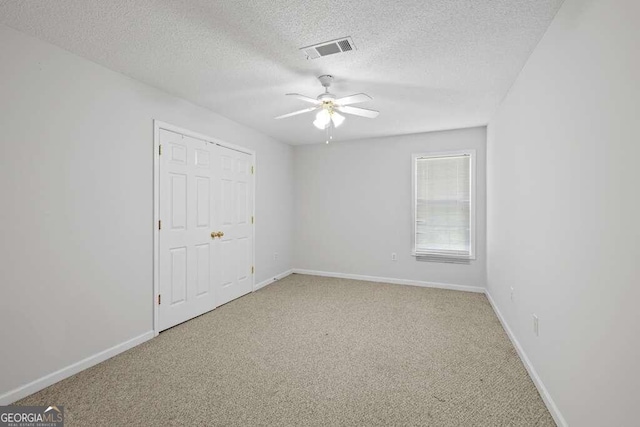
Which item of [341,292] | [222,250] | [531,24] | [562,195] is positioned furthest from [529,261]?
[222,250]

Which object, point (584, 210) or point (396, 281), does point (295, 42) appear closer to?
point (584, 210)

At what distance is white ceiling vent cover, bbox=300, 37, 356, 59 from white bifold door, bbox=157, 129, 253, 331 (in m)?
1.88

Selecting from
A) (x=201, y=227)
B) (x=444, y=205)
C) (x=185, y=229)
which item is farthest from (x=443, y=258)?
(x=185, y=229)

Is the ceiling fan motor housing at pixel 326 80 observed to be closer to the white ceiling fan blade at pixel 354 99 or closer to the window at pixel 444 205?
the white ceiling fan blade at pixel 354 99

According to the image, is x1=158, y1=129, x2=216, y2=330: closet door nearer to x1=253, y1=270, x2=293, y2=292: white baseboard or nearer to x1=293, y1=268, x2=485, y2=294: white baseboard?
x1=253, y1=270, x2=293, y2=292: white baseboard

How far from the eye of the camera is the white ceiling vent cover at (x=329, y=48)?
7.14ft

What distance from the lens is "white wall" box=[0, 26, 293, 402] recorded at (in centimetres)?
206

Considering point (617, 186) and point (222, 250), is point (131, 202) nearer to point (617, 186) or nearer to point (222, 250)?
point (222, 250)

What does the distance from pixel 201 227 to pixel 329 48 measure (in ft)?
8.44

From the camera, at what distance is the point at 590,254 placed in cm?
144

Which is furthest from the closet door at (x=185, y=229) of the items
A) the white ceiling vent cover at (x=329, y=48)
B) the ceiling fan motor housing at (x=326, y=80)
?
the white ceiling vent cover at (x=329, y=48)

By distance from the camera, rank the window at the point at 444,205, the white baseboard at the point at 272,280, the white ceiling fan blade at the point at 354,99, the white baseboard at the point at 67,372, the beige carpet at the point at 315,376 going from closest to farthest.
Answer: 1. the beige carpet at the point at 315,376
2. the white baseboard at the point at 67,372
3. the white ceiling fan blade at the point at 354,99
4. the window at the point at 444,205
5. the white baseboard at the point at 272,280

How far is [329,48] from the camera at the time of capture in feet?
7.41

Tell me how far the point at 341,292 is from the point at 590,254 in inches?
137
